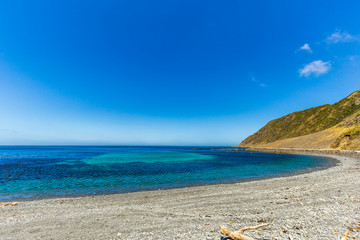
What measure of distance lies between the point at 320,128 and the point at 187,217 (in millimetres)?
165401

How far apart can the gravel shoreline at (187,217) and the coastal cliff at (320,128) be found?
268ft

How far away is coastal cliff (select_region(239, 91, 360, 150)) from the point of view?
77.5 m

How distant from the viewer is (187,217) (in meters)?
10.6

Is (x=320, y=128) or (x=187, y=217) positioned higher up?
(x=320, y=128)

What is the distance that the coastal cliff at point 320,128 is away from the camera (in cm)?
7752

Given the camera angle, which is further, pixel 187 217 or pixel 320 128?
pixel 320 128

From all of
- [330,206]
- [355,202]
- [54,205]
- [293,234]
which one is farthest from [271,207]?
[54,205]

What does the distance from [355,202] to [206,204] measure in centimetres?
1055

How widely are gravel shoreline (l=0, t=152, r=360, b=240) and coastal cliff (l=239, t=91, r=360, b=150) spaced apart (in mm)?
81689

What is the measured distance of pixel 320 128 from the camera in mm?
131750

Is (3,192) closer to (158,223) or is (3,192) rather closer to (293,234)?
(158,223)

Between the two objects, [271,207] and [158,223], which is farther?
[271,207]

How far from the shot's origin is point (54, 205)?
14219 mm

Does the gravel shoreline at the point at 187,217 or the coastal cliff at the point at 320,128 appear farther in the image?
the coastal cliff at the point at 320,128
